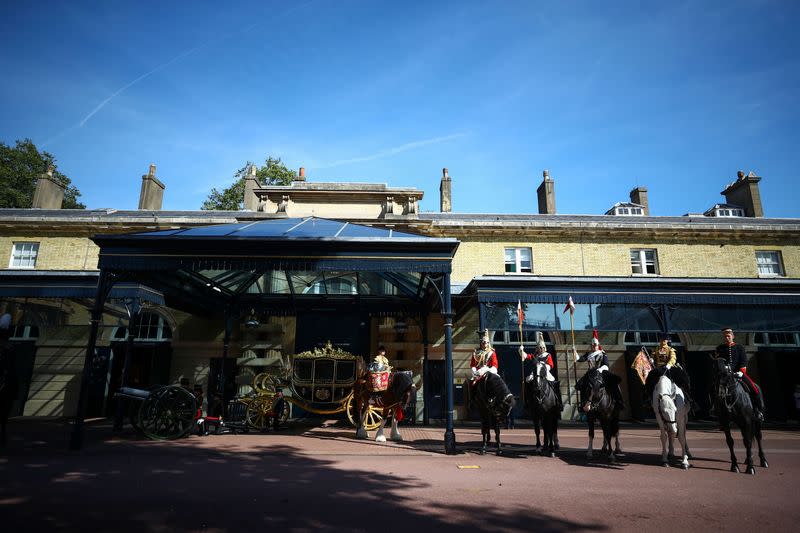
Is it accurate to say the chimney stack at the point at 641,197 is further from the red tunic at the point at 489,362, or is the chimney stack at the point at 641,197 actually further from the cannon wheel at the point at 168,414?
the cannon wheel at the point at 168,414

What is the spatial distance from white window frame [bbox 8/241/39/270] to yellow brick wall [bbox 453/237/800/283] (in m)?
17.6

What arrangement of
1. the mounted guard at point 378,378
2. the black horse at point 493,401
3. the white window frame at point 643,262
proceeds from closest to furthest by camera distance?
the black horse at point 493,401
the mounted guard at point 378,378
the white window frame at point 643,262

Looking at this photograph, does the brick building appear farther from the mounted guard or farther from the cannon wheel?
the cannon wheel

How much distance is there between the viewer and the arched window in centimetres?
1683

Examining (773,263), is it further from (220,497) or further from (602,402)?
(220,497)

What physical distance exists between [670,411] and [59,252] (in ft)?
71.5

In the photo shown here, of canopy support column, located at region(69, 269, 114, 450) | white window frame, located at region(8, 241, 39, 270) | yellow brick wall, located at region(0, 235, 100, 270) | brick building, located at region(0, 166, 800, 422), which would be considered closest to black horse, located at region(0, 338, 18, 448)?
canopy support column, located at region(69, 269, 114, 450)

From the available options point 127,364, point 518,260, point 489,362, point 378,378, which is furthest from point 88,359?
point 518,260

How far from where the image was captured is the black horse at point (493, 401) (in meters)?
8.43

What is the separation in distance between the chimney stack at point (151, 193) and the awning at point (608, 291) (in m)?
17.4

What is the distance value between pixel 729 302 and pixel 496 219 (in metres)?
8.97

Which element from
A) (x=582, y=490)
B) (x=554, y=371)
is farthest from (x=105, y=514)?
(x=554, y=371)

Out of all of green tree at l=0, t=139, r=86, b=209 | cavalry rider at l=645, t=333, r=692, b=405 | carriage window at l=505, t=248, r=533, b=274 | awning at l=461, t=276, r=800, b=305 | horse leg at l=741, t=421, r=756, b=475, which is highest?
green tree at l=0, t=139, r=86, b=209

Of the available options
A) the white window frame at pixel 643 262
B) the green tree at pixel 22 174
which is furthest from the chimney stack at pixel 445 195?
the green tree at pixel 22 174
